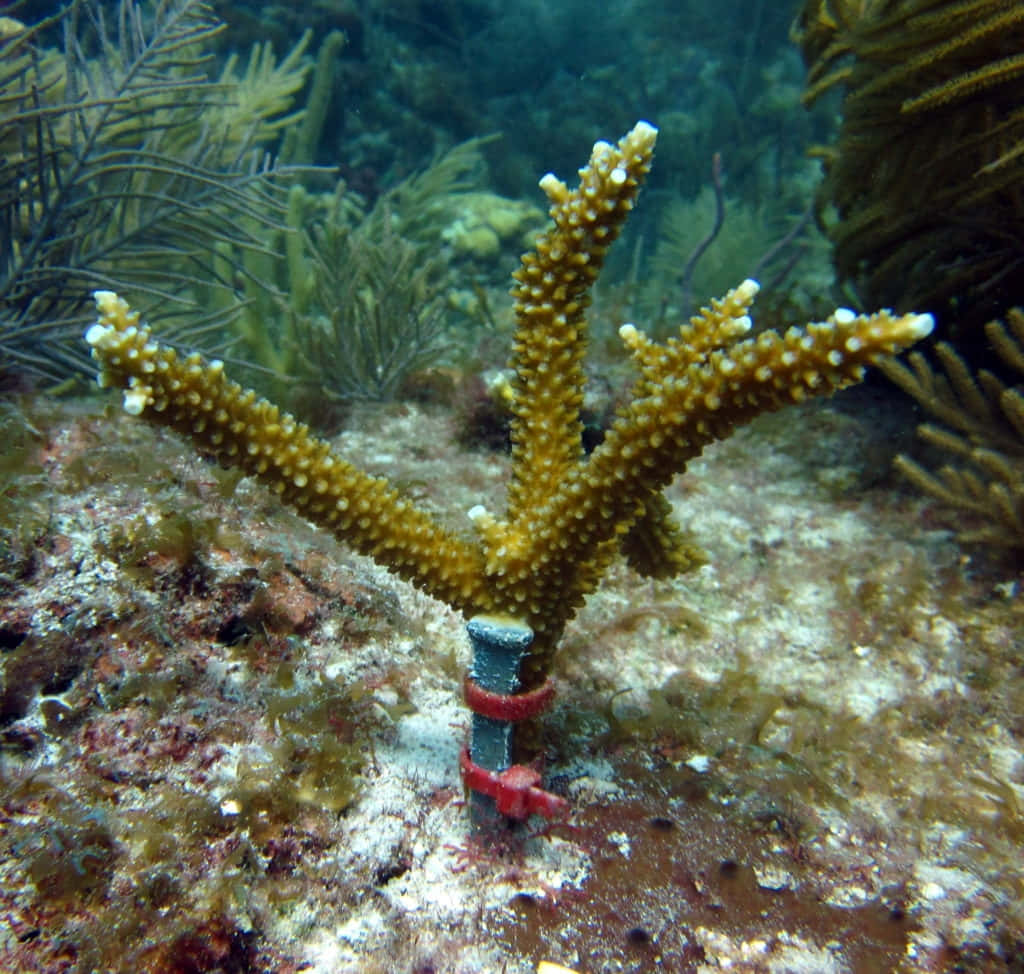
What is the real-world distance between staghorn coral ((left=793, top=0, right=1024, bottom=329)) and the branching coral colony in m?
2.38

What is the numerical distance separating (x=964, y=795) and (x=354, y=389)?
157 inches

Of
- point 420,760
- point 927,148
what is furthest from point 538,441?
point 927,148

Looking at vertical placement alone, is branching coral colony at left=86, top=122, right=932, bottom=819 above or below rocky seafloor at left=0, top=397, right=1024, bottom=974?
above

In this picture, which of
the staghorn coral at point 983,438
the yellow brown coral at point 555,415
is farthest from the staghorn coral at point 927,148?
the yellow brown coral at point 555,415

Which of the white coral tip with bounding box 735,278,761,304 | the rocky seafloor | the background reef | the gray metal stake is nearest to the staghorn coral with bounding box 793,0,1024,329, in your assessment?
the background reef

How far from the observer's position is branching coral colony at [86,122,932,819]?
150cm

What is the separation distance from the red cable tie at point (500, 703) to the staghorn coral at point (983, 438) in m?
2.39

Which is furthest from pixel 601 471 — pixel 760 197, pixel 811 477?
pixel 760 197

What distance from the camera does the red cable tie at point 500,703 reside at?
187 cm

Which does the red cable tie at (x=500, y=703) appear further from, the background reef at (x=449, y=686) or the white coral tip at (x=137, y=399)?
the white coral tip at (x=137, y=399)

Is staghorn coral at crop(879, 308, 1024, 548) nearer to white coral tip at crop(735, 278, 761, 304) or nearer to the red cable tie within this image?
white coral tip at crop(735, 278, 761, 304)

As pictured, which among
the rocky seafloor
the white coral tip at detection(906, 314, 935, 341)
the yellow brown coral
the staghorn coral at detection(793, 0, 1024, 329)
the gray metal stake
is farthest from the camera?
the staghorn coral at detection(793, 0, 1024, 329)

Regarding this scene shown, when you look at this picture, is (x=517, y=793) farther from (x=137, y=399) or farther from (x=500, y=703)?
(x=137, y=399)

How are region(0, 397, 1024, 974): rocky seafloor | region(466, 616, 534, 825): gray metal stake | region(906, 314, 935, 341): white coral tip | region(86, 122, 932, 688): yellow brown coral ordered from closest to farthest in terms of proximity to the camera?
region(906, 314, 935, 341): white coral tip < region(86, 122, 932, 688): yellow brown coral < region(0, 397, 1024, 974): rocky seafloor < region(466, 616, 534, 825): gray metal stake
